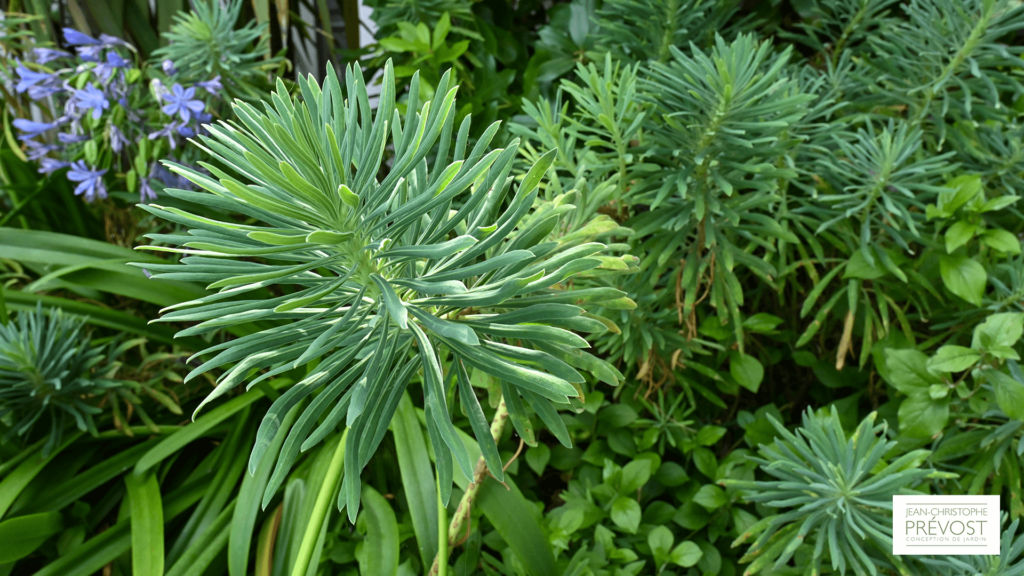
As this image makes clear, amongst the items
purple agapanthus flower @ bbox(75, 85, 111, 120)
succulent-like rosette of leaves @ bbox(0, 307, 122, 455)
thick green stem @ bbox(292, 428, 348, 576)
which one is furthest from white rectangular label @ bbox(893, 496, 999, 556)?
purple agapanthus flower @ bbox(75, 85, 111, 120)

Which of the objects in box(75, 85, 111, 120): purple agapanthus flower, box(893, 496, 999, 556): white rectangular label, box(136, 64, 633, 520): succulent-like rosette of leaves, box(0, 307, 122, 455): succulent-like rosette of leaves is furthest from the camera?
box(75, 85, 111, 120): purple agapanthus flower

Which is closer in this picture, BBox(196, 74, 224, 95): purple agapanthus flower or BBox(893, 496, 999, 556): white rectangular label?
BBox(893, 496, 999, 556): white rectangular label

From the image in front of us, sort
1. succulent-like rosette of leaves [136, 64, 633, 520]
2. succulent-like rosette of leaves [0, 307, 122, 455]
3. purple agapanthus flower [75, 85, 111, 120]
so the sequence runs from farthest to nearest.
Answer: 1. purple agapanthus flower [75, 85, 111, 120]
2. succulent-like rosette of leaves [0, 307, 122, 455]
3. succulent-like rosette of leaves [136, 64, 633, 520]

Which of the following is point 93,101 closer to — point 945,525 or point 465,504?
point 465,504

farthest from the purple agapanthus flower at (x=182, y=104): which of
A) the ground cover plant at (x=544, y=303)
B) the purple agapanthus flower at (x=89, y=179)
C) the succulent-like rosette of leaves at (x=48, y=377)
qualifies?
the succulent-like rosette of leaves at (x=48, y=377)

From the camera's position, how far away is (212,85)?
86 cm

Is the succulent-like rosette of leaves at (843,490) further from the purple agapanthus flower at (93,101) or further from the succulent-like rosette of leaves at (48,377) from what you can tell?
the purple agapanthus flower at (93,101)

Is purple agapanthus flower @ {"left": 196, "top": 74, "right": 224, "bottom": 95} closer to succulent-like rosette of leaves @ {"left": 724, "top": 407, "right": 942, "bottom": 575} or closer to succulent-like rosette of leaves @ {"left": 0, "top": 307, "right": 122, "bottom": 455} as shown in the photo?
succulent-like rosette of leaves @ {"left": 0, "top": 307, "right": 122, "bottom": 455}

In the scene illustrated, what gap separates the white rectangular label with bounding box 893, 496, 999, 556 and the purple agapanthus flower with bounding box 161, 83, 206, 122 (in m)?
0.94

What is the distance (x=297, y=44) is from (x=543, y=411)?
1.56 meters

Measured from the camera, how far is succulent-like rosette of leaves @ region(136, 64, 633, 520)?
0.82ft

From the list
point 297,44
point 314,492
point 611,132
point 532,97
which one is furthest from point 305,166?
point 297,44

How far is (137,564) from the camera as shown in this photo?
2.23 ft

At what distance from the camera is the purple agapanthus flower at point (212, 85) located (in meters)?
0.86
